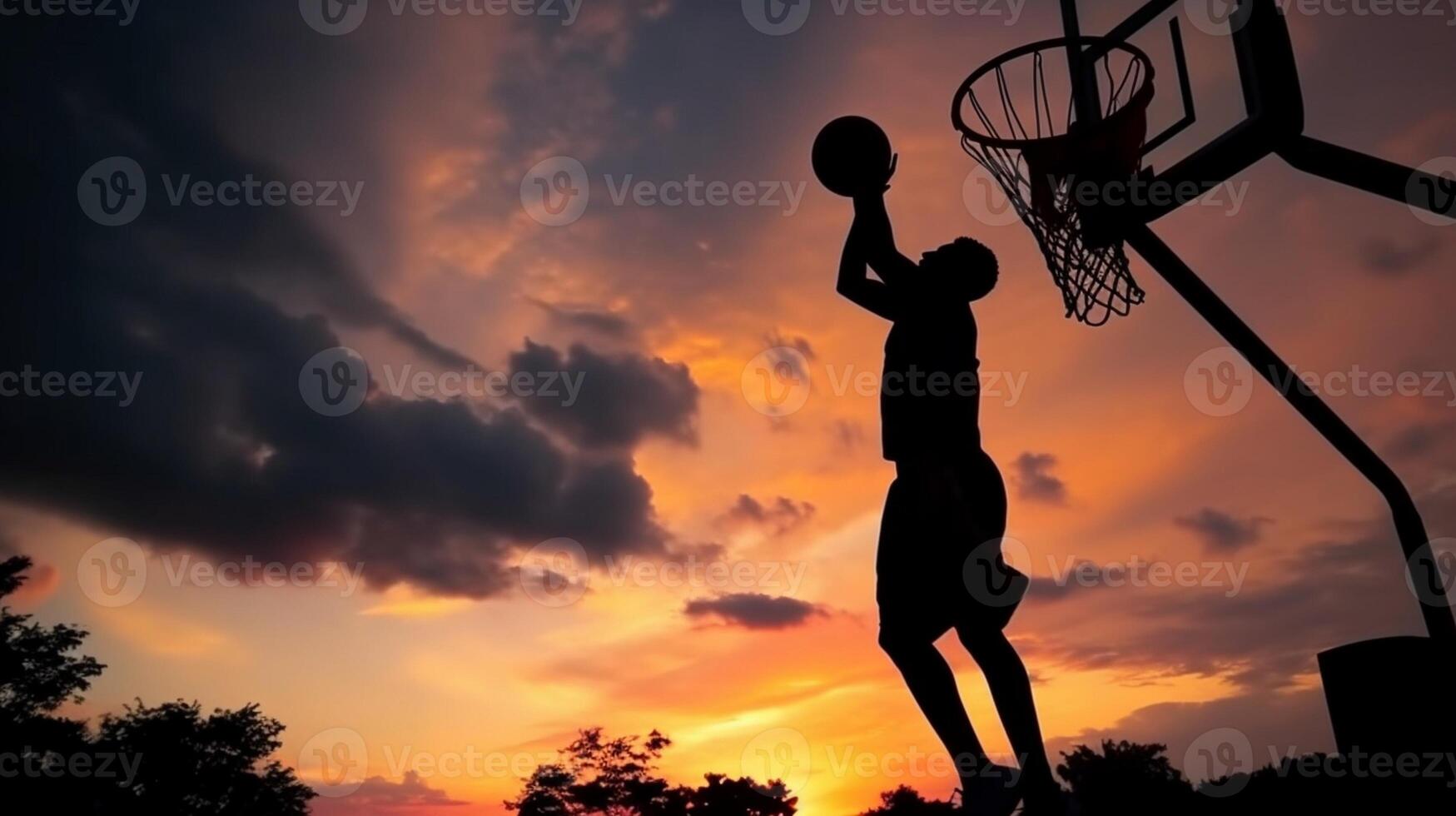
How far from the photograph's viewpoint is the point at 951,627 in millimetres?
4855

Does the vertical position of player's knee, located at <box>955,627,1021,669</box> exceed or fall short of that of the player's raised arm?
it falls short

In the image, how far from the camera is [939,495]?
484 centimetres

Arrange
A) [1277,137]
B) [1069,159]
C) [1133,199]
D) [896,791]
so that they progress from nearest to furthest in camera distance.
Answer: [1277,137], [1133,199], [1069,159], [896,791]

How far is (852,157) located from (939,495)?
173cm

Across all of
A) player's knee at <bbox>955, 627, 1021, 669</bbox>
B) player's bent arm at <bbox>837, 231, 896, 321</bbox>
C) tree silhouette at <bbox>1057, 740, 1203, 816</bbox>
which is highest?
player's bent arm at <bbox>837, 231, 896, 321</bbox>

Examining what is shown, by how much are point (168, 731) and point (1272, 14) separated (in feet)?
190

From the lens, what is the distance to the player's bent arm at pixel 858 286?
5.06 metres

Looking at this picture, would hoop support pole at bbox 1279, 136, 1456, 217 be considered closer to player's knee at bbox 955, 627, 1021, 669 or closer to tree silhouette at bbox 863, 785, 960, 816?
player's knee at bbox 955, 627, 1021, 669

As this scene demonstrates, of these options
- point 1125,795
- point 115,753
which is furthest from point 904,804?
point 115,753

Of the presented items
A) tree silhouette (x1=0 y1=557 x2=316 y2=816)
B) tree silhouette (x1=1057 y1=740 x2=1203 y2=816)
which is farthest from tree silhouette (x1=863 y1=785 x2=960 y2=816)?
tree silhouette (x1=0 y1=557 x2=316 y2=816)

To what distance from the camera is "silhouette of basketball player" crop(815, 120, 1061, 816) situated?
4625 mm

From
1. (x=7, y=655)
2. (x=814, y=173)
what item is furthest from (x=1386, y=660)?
(x=7, y=655)

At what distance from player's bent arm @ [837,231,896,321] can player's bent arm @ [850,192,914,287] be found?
0.04 meters

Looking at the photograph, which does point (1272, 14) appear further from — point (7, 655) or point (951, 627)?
point (7, 655)
